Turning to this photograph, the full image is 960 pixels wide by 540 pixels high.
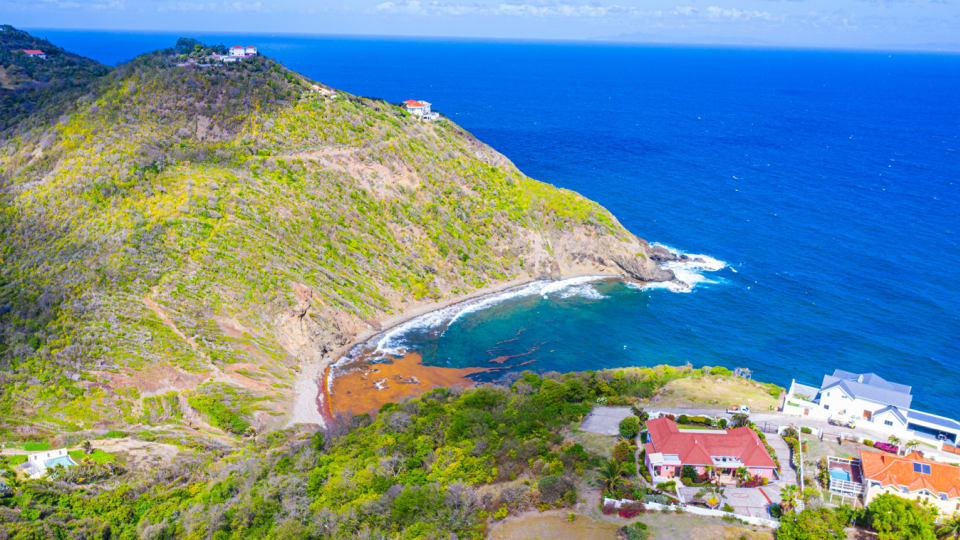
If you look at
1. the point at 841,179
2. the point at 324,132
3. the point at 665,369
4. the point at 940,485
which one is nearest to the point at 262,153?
the point at 324,132

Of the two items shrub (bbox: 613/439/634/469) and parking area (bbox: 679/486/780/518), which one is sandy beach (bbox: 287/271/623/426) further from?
parking area (bbox: 679/486/780/518)

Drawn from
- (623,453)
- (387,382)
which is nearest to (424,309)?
(387,382)

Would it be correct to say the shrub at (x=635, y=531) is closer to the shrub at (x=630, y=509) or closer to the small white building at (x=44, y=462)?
the shrub at (x=630, y=509)

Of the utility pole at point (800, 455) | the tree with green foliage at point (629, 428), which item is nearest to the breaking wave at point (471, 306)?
the tree with green foliage at point (629, 428)

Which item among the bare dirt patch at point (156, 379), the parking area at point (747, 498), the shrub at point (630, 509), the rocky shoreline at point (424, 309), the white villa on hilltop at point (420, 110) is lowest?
the shrub at point (630, 509)

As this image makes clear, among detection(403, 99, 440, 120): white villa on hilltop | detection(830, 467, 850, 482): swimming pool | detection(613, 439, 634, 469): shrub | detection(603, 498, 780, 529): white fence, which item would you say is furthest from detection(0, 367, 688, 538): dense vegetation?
detection(403, 99, 440, 120): white villa on hilltop

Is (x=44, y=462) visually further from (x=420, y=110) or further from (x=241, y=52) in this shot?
(x=241, y=52)
